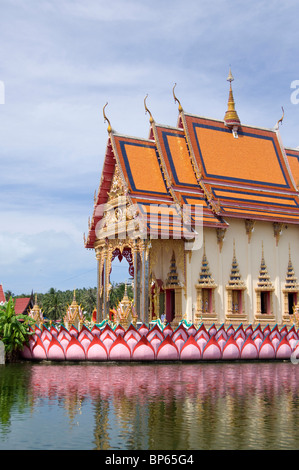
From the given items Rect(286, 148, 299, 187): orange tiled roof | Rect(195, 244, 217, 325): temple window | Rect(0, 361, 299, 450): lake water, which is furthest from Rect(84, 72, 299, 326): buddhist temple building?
Rect(0, 361, 299, 450): lake water

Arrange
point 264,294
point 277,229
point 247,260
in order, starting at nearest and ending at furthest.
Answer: point 247,260
point 264,294
point 277,229

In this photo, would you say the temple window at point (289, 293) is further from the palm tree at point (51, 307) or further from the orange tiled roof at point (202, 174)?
the palm tree at point (51, 307)

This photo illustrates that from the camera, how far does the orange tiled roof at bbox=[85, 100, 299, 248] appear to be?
24.0 meters

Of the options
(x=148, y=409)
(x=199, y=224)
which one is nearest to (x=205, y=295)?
(x=199, y=224)

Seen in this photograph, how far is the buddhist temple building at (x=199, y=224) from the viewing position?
23547 millimetres

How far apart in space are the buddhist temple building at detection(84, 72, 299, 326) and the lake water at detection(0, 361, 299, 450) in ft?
25.2

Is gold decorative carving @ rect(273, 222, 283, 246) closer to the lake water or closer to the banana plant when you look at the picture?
the lake water

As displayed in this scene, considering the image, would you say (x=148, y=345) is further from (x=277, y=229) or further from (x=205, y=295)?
(x=277, y=229)

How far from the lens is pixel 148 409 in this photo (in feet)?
32.4

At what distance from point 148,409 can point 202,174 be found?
651 inches

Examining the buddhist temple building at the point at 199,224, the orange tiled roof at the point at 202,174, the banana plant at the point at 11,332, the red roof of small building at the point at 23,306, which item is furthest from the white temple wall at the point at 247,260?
the red roof of small building at the point at 23,306

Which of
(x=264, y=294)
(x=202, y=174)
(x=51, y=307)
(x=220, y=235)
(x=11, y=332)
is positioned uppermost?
(x=202, y=174)

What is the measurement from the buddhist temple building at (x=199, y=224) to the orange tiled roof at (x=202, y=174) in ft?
0.17
